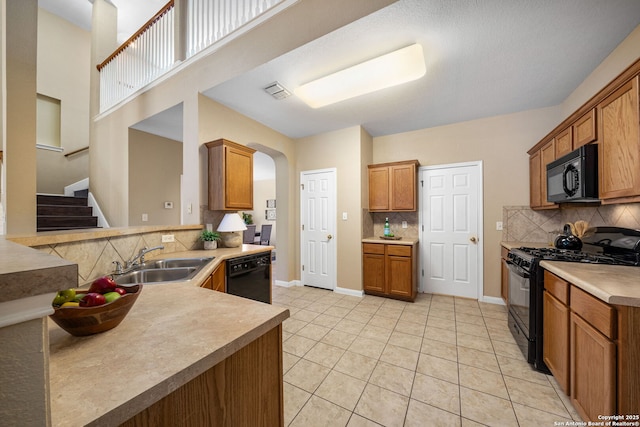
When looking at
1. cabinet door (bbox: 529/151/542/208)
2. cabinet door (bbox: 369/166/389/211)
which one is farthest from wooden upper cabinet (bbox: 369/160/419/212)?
cabinet door (bbox: 529/151/542/208)

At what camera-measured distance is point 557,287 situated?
1.62 meters

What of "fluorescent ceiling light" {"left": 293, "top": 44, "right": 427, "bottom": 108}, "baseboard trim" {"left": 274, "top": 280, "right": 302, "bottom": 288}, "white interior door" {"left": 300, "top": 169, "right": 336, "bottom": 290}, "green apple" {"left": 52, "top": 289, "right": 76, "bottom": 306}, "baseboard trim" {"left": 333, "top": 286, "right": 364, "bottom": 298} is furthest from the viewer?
"baseboard trim" {"left": 274, "top": 280, "right": 302, "bottom": 288}

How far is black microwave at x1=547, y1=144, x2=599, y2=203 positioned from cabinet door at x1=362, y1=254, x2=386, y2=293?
206 cm

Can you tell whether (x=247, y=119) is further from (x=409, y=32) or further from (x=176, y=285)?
(x=176, y=285)

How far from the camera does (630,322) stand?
1.10 meters

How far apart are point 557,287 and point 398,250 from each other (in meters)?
1.83

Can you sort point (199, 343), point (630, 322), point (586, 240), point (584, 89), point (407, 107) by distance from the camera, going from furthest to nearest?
point (407, 107) < point (584, 89) < point (586, 240) < point (630, 322) < point (199, 343)

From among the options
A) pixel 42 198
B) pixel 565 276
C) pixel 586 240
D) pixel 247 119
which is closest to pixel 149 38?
pixel 247 119

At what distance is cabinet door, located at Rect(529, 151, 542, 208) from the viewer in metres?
2.79

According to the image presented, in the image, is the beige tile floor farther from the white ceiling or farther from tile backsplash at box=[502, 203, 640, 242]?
the white ceiling

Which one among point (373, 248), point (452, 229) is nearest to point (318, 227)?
point (373, 248)

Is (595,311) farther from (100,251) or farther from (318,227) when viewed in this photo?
(318,227)

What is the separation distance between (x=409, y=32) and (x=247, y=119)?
2278 mm

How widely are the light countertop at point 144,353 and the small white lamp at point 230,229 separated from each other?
1.73 metres
